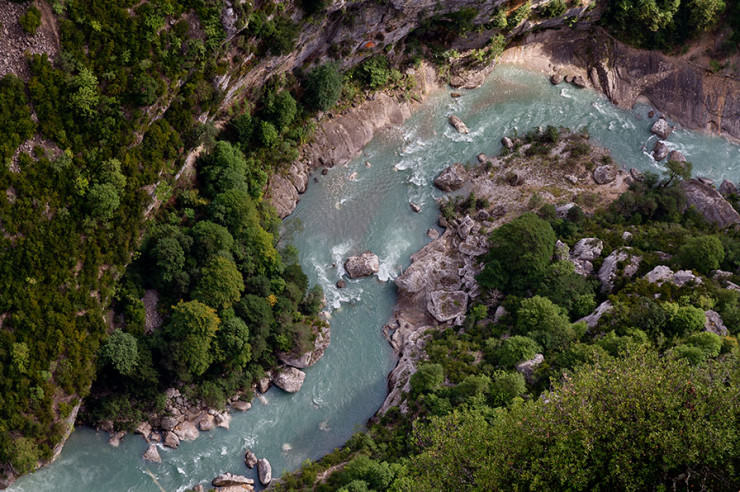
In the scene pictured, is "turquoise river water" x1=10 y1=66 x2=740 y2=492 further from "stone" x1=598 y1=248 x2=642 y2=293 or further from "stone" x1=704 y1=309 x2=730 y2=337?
"stone" x1=704 y1=309 x2=730 y2=337

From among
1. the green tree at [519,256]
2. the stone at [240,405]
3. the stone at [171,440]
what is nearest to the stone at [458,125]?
the green tree at [519,256]

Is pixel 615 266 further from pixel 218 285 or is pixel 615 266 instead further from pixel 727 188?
pixel 218 285

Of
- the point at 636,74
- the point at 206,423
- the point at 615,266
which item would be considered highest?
the point at 206,423

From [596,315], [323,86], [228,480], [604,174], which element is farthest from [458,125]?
[228,480]

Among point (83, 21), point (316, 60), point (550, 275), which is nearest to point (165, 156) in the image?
point (83, 21)

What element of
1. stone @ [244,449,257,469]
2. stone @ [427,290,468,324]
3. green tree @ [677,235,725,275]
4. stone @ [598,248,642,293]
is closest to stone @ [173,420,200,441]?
stone @ [244,449,257,469]

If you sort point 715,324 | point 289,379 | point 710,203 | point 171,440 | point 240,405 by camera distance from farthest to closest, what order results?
point 710,203
point 289,379
point 240,405
point 171,440
point 715,324
